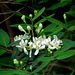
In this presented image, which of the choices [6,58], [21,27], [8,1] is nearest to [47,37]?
[21,27]

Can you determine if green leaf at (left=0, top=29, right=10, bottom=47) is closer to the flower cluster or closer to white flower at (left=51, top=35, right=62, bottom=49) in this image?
the flower cluster

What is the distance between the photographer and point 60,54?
3.41ft

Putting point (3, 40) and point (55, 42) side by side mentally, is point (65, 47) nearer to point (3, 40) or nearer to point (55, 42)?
point (55, 42)

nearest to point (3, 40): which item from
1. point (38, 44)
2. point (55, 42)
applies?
point (38, 44)

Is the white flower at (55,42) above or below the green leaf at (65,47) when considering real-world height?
above

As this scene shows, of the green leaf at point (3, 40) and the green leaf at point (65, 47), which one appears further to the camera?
the green leaf at point (3, 40)

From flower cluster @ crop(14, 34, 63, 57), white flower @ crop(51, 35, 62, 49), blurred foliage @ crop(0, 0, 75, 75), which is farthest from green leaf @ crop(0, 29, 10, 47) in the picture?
white flower @ crop(51, 35, 62, 49)

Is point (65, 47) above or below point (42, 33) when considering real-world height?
below

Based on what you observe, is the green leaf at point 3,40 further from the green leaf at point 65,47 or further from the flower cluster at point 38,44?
the green leaf at point 65,47

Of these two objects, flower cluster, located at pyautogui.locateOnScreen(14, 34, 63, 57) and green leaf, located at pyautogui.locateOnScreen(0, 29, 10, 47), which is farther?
green leaf, located at pyautogui.locateOnScreen(0, 29, 10, 47)

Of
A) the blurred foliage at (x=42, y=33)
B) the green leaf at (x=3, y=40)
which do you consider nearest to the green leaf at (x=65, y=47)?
the blurred foliage at (x=42, y=33)

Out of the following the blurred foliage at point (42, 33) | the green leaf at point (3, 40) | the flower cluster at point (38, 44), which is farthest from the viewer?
the green leaf at point (3, 40)

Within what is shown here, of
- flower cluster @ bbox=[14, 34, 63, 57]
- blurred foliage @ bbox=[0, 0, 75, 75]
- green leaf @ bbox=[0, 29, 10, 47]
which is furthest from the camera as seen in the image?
green leaf @ bbox=[0, 29, 10, 47]

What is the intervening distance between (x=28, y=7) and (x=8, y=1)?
9.0 inches
